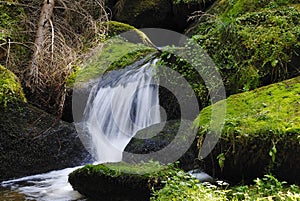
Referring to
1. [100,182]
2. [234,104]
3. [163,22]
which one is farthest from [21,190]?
[163,22]

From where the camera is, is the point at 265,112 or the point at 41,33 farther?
the point at 41,33

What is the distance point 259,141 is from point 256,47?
7.63ft

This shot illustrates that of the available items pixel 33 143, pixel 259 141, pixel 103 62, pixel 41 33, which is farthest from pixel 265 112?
pixel 41 33

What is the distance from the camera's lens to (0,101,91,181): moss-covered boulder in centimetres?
573

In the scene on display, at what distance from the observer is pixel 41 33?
8.33 meters

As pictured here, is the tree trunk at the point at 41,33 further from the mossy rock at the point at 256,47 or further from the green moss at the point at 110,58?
the mossy rock at the point at 256,47

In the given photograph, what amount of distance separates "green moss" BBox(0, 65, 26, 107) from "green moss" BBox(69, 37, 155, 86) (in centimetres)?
110

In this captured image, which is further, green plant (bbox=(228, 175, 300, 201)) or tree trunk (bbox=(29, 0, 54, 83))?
tree trunk (bbox=(29, 0, 54, 83))

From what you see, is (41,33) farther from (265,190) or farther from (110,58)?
(265,190)

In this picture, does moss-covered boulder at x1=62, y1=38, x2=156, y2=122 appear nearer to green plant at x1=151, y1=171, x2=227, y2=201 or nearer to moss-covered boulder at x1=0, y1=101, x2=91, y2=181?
moss-covered boulder at x1=0, y1=101, x2=91, y2=181

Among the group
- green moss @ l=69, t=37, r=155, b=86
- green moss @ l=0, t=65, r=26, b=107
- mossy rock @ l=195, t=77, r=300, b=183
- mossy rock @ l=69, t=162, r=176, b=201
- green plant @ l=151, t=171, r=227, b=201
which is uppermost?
green moss @ l=69, t=37, r=155, b=86

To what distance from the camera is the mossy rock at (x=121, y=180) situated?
4363mm

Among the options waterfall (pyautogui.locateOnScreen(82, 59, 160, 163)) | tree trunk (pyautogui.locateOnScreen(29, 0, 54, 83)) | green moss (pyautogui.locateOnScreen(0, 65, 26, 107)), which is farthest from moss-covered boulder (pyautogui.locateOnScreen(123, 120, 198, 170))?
tree trunk (pyautogui.locateOnScreen(29, 0, 54, 83))

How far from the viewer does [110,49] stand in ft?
27.5
